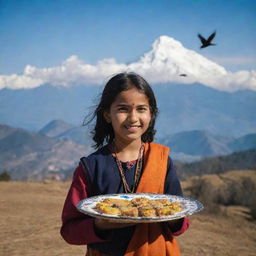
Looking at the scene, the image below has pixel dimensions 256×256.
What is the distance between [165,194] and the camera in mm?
2236

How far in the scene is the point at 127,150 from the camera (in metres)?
2.40

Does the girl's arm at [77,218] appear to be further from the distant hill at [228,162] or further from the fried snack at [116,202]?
the distant hill at [228,162]

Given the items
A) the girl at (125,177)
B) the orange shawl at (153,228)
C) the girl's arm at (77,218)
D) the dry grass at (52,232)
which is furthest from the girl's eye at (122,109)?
the dry grass at (52,232)

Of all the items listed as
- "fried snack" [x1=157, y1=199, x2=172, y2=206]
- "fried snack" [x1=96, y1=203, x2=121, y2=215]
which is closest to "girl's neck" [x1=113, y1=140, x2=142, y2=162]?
"fried snack" [x1=157, y1=199, x2=172, y2=206]

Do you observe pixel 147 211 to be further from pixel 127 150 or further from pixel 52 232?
pixel 52 232

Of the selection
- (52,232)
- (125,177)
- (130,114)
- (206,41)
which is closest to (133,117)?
(130,114)

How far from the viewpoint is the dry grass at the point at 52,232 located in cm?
645

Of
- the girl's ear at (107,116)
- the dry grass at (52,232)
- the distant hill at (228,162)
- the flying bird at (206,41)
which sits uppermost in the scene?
the flying bird at (206,41)

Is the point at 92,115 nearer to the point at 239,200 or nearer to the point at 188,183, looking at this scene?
the point at 239,200

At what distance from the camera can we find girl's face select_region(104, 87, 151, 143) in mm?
2281

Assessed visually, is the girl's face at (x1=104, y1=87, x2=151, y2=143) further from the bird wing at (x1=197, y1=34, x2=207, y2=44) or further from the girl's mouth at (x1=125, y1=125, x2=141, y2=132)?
the bird wing at (x1=197, y1=34, x2=207, y2=44)

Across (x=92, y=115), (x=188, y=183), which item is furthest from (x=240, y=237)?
(x=188, y=183)

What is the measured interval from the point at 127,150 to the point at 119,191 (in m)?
0.26

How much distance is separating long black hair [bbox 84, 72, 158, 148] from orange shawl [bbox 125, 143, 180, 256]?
270 mm
